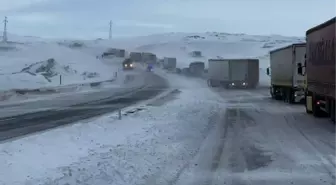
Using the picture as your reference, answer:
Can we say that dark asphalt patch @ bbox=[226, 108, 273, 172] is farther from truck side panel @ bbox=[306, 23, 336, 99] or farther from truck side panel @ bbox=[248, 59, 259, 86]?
truck side panel @ bbox=[248, 59, 259, 86]

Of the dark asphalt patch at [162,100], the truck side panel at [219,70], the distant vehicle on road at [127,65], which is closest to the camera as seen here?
the dark asphalt patch at [162,100]

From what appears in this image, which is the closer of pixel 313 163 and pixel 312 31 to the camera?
pixel 313 163

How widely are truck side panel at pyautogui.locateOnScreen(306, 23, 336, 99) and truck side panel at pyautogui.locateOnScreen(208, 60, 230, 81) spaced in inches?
1198

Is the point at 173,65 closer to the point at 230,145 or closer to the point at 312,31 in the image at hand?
the point at 312,31

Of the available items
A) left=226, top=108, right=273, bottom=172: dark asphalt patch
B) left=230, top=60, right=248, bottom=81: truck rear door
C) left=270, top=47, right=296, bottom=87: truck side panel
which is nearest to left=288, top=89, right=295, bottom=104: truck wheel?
left=270, top=47, right=296, bottom=87: truck side panel

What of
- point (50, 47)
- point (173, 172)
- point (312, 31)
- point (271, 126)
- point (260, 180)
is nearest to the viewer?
point (260, 180)

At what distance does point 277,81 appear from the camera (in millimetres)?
38469

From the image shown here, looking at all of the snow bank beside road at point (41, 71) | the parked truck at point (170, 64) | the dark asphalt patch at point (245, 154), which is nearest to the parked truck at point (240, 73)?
the snow bank beside road at point (41, 71)

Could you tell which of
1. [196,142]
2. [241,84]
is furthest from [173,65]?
[196,142]

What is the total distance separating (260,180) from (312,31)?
16.3 meters

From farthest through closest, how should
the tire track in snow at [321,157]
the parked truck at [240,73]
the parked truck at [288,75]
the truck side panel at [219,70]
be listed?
the truck side panel at [219,70] → the parked truck at [240,73] → the parked truck at [288,75] → the tire track in snow at [321,157]

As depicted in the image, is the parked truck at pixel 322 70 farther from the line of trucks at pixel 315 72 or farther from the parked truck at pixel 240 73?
the parked truck at pixel 240 73

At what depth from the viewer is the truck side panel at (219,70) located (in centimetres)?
5760

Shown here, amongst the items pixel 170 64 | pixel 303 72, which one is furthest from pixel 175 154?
pixel 170 64
